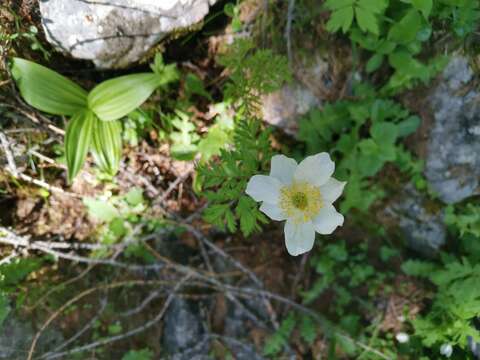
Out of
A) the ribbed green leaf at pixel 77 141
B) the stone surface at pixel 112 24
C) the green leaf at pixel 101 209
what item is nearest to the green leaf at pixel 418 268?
the green leaf at pixel 101 209

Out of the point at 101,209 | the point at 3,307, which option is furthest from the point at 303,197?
the point at 3,307

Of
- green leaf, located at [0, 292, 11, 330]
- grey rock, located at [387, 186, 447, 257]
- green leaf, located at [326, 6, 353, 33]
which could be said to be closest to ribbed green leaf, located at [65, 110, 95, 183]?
green leaf, located at [0, 292, 11, 330]

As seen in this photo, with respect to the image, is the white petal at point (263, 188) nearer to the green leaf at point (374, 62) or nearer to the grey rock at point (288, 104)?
the grey rock at point (288, 104)

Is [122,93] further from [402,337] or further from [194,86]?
[402,337]

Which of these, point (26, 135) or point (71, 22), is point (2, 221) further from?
point (71, 22)

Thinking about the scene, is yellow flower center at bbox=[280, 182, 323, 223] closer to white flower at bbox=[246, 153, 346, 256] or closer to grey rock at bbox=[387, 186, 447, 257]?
white flower at bbox=[246, 153, 346, 256]

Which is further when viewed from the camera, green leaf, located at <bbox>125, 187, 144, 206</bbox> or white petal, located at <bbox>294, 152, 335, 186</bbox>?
green leaf, located at <bbox>125, 187, 144, 206</bbox>
